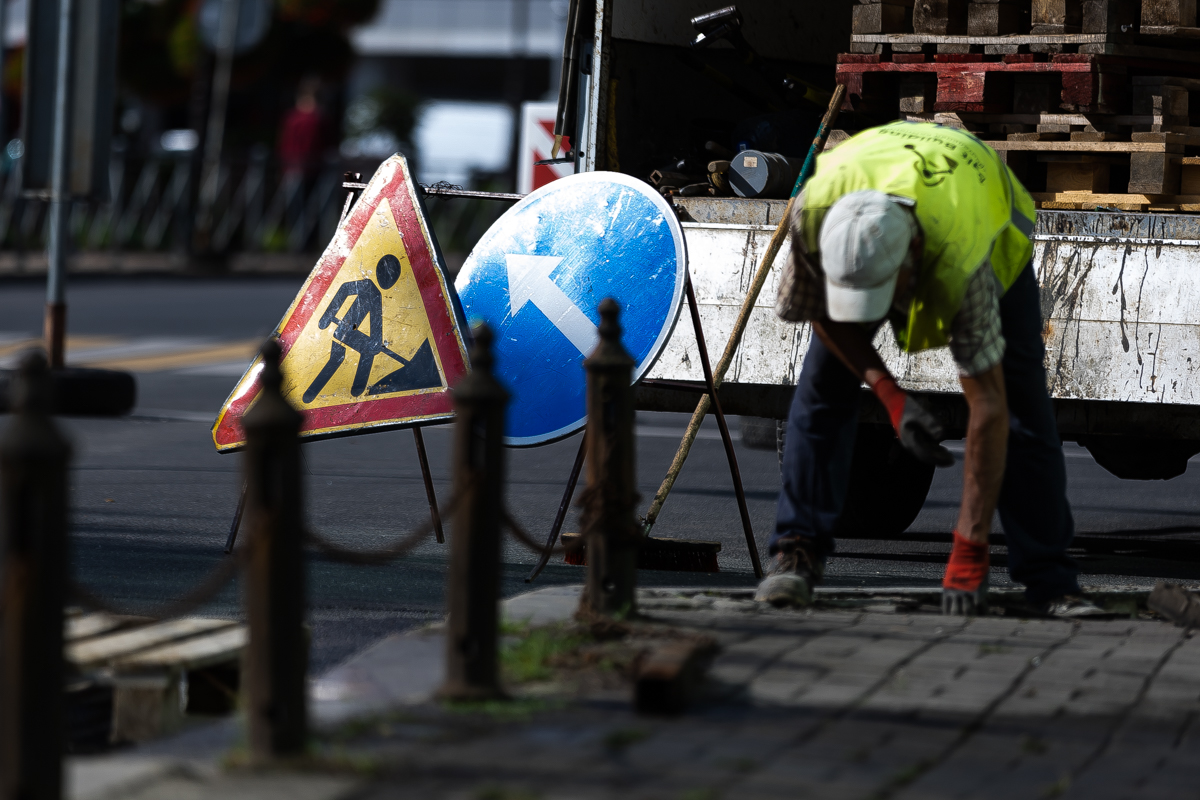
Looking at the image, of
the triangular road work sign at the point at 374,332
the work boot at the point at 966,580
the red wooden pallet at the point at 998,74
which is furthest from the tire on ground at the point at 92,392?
the work boot at the point at 966,580

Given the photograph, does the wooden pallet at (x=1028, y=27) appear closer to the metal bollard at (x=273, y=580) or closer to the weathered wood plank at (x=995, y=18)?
the weathered wood plank at (x=995, y=18)

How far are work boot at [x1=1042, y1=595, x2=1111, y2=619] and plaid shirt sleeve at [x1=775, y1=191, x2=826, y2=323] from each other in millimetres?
1087

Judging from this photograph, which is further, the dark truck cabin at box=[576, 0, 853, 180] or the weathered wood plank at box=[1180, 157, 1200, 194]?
the dark truck cabin at box=[576, 0, 853, 180]

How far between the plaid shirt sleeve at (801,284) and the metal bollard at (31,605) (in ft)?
8.00

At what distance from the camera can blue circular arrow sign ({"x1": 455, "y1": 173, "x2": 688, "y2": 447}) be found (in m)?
6.00

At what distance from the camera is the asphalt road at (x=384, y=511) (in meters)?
6.00

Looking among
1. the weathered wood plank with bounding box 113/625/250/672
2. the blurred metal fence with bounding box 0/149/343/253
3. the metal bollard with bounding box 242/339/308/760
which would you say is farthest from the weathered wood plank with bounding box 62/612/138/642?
the blurred metal fence with bounding box 0/149/343/253

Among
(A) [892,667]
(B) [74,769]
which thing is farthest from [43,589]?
(A) [892,667]

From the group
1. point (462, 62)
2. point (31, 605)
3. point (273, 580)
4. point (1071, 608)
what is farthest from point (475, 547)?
point (462, 62)

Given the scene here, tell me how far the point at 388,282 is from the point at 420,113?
3131 centimetres

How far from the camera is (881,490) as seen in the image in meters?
7.45

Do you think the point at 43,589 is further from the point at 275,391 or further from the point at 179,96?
the point at 179,96

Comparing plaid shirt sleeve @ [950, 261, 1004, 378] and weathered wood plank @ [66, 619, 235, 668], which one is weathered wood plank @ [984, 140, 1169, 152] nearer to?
plaid shirt sleeve @ [950, 261, 1004, 378]

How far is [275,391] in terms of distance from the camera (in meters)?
3.61
